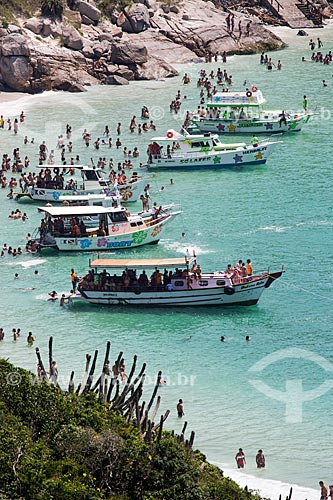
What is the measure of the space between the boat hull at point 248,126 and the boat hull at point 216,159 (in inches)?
387

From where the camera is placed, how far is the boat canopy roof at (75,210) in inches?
2613

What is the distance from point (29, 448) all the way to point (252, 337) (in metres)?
21.0

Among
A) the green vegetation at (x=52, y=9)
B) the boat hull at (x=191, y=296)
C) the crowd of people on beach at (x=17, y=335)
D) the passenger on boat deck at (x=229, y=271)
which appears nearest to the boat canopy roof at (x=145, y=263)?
the boat hull at (x=191, y=296)

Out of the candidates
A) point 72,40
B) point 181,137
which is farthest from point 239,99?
point 72,40

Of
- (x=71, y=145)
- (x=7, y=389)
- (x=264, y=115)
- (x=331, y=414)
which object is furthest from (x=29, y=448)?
(x=264, y=115)

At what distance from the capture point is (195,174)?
84.2 metres

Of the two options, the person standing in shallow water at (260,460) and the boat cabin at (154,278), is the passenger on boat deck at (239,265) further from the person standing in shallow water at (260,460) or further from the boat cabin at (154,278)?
→ the person standing in shallow water at (260,460)

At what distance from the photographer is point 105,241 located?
220 ft

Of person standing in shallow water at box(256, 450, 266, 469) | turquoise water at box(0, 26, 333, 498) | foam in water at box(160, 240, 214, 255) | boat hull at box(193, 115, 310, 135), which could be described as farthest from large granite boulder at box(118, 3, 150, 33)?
person standing in shallow water at box(256, 450, 266, 469)

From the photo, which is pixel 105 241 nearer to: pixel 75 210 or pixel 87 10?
pixel 75 210

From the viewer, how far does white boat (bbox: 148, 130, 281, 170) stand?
84.9m

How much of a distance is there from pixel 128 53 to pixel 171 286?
57.3 metres

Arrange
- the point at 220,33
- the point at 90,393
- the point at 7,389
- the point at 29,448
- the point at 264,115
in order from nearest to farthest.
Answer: the point at 29,448, the point at 7,389, the point at 90,393, the point at 264,115, the point at 220,33

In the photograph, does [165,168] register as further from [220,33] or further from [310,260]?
[220,33]
